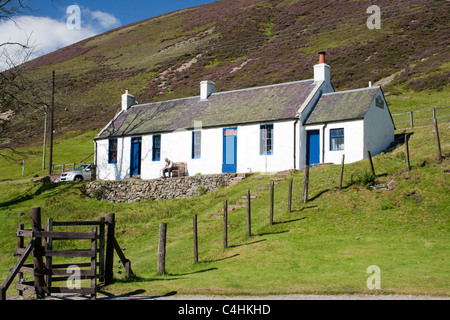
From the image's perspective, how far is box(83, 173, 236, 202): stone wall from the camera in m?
29.4

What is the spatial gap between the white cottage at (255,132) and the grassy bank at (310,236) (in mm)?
2209

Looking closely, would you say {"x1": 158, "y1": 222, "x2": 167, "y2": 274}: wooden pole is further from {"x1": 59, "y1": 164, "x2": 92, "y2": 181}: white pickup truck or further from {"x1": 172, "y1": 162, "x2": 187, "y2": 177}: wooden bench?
{"x1": 59, "y1": 164, "x2": 92, "y2": 181}: white pickup truck

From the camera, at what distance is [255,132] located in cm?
2941

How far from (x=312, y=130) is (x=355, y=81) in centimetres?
2462

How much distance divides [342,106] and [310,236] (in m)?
14.6

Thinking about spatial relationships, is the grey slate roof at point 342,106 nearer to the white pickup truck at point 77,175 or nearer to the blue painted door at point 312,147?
the blue painted door at point 312,147

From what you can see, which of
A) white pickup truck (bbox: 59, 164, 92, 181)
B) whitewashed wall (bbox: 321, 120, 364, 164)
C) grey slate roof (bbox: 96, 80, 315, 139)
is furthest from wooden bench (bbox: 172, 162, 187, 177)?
whitewashed wall (bbox: 321, 120, 364, 164)

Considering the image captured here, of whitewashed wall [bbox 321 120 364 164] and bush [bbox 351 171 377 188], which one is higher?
whitewashed wall [bbox 321 120 364 164]

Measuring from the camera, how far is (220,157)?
30719 millimetres

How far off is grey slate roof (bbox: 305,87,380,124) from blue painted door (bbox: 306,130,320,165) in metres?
0.85

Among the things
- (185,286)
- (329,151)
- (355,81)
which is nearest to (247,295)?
(185,286)

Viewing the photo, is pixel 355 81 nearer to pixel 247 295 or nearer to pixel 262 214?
pixel 262 214

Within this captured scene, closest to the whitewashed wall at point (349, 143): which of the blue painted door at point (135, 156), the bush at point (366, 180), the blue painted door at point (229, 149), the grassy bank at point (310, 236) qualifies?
the grassy bank at point (310, 236)

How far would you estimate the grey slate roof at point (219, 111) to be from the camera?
98.4 feet
